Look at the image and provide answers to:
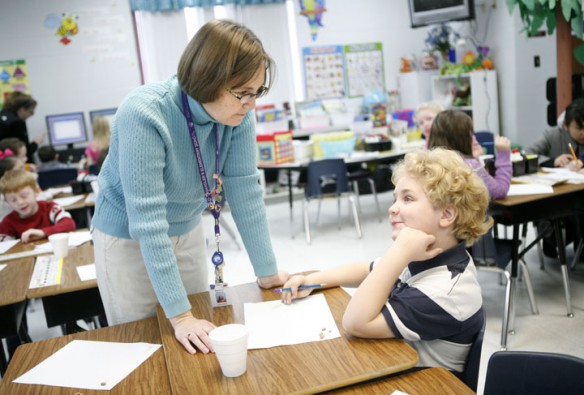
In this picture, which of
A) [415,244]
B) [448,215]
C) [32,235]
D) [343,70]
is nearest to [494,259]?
[448,215]

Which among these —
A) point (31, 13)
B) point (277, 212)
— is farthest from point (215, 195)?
point (31, 13)

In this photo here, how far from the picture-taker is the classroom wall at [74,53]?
628 centimetres

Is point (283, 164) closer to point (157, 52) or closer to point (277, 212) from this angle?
point (277, 212)

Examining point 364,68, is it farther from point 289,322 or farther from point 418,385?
point 418,385

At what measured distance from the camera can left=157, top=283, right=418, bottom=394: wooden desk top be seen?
1110 millimetres

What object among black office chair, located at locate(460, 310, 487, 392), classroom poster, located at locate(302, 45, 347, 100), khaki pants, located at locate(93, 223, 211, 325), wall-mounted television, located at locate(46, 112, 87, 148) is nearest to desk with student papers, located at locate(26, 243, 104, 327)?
khaki pants, located at locate(93, 223, 211, 325)

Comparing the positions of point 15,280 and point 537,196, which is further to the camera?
point 537,196

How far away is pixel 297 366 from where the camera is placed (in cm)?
118

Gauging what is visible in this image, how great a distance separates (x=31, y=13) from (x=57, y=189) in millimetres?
2578

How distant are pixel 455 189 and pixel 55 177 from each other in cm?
458

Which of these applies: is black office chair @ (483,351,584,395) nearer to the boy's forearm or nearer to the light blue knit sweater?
the boy's forearm

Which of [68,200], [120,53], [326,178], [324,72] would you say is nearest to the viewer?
[68,200]

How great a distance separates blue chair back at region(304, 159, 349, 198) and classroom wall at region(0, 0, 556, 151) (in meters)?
2.71

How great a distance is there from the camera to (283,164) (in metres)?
5.04
